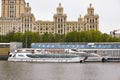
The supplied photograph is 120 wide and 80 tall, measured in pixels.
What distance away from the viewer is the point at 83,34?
107938 mm

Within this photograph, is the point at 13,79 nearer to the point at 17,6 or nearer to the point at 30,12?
the point at 30,12

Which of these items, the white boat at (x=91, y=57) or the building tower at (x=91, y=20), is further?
the building tower at (x=91, y=20)

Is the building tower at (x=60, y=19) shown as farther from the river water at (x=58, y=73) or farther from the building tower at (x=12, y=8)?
the river water at (x=58, y=73)

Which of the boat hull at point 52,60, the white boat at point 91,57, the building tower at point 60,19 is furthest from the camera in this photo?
the building tower at point 60,19

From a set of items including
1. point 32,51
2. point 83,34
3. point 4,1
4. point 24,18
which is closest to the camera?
point 32,51

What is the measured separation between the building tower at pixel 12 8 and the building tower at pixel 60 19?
20198mm

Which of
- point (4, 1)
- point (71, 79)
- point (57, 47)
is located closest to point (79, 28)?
point (4, 1)

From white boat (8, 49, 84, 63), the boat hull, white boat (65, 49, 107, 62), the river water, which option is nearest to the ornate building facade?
white boat (65, 49, 107, 62)

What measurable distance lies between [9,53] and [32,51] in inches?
264

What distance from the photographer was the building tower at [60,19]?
478 ft

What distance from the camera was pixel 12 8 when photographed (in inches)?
6324

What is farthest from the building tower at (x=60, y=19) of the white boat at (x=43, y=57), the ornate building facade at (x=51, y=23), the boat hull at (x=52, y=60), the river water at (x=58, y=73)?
the river water at (x=58, y=73)

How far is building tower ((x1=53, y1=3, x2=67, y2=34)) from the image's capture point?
478ft

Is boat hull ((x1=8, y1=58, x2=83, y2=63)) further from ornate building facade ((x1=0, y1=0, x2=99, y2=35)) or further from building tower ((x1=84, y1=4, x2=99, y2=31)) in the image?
building tower ((x1=84, y1=4, x2=99, y2=31))
